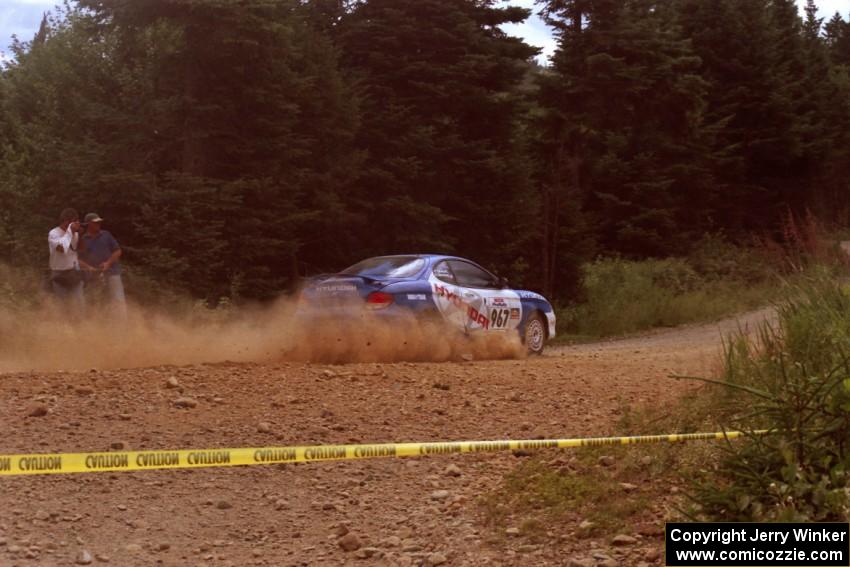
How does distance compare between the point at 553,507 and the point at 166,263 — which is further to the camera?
the point at 166,263

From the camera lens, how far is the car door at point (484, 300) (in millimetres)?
14180

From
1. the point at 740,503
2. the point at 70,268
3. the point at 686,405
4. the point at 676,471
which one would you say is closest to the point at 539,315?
the point at 70,268

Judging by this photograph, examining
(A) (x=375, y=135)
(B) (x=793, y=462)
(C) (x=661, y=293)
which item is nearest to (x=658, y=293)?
(C) (x=661, y=293)

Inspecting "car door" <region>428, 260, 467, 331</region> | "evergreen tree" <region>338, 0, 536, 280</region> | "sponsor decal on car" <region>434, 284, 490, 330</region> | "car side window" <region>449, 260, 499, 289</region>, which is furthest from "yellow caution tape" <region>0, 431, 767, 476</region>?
"evergreen tree" <region>338, 0, 536, 280</region>

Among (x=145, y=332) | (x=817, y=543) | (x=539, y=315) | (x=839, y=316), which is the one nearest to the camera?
(x=817, y=543)

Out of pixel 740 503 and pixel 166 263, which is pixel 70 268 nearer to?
pixel 166 263

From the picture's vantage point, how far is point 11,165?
941 inches

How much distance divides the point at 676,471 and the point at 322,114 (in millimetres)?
19997

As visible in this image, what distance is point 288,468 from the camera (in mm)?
6914

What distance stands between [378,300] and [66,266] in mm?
4908

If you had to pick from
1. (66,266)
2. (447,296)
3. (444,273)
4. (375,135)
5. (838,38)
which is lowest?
(447,296)

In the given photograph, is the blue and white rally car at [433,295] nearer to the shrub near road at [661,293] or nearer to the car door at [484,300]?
the car door at [484,300]

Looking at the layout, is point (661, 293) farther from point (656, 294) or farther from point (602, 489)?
point (602, 489)

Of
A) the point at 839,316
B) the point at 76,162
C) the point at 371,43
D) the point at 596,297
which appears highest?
the point at 371,43
